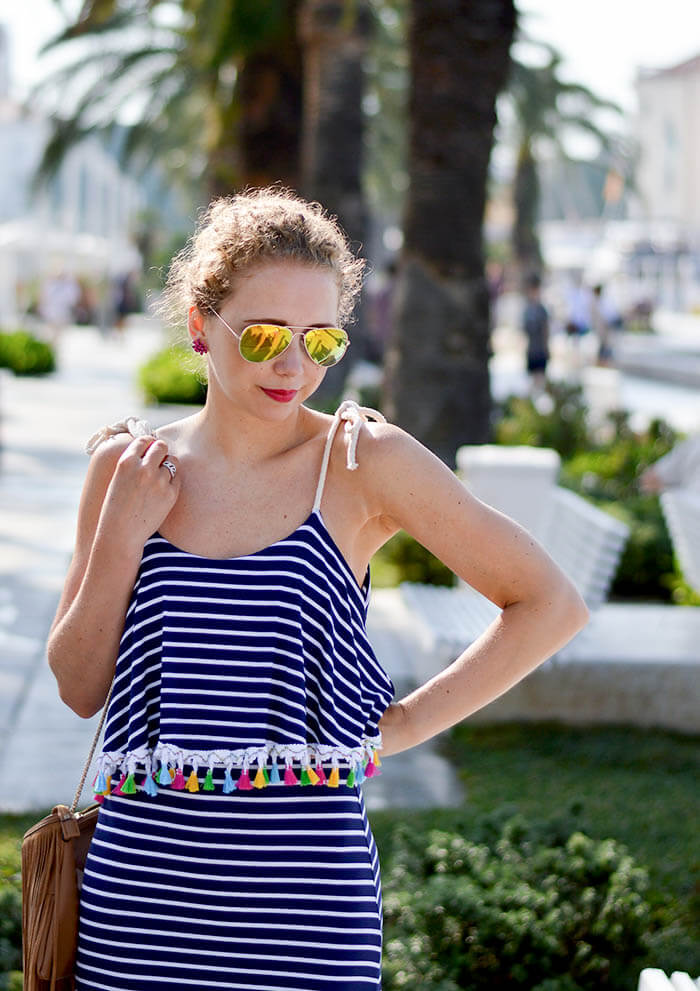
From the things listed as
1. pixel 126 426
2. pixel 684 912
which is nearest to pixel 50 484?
pixel 684 912

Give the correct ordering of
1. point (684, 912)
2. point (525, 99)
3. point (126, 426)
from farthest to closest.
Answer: point (525, 99) → point (684, 912) → point (126, 426)

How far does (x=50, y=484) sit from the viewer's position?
1218 cm

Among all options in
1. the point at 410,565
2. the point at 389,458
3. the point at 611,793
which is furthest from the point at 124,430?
the point at 410,565

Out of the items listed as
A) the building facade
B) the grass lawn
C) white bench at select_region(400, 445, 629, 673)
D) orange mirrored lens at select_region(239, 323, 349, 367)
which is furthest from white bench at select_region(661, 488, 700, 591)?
the building facade

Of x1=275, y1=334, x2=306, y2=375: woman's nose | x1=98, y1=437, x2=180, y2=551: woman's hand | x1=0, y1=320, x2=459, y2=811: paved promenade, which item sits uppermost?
x1=275, y1=334, x2=306, y2=375: woman's nose

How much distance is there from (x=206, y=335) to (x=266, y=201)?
205 millimetres

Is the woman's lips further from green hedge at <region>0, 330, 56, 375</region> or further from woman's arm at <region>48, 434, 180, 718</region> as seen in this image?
green hedge at <region>0, 330, 56, 375</region>

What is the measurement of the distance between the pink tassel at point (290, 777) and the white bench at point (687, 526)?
4.53m

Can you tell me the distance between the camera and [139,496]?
6.40 ft

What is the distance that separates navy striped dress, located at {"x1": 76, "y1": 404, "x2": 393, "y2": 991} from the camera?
6.17 ft

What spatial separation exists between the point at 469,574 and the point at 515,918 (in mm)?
1604

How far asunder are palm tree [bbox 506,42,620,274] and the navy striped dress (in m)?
25.4

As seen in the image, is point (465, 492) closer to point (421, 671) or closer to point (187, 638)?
point (187, 638)

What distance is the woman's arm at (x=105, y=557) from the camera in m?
1.94
